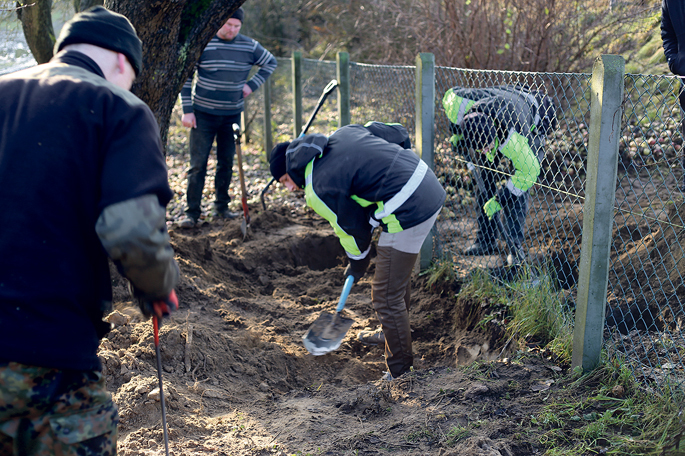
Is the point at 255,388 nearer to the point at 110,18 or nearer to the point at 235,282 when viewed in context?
the point at 235,282

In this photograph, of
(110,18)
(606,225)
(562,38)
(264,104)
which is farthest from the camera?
(264,104)

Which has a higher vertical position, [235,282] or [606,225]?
[606,225]

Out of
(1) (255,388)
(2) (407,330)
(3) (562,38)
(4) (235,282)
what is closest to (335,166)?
(2) (407,330)

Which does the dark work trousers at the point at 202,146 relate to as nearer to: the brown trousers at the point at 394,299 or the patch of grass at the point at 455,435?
the brown trousers at the point at 394,299

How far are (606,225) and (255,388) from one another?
2330mm

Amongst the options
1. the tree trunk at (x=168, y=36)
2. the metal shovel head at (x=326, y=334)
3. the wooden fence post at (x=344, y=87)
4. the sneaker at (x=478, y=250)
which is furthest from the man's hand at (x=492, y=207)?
the tree trunk at (x=168, y=36)

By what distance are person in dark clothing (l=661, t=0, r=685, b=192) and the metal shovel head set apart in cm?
276

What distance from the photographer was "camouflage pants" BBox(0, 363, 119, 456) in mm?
1538

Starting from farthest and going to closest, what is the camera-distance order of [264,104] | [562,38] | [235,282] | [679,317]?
[264,104] < [562,38] < [235,282] < [679,317]

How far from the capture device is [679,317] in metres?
3.49

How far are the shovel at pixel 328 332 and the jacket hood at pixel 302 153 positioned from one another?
903mm

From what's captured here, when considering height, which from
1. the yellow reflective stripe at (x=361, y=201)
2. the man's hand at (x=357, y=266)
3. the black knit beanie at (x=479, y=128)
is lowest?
the man's hand at (x=357, y=266)

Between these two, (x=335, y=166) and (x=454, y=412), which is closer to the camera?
(x=454, y=412)

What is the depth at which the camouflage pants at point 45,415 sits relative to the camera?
60.6 inches
